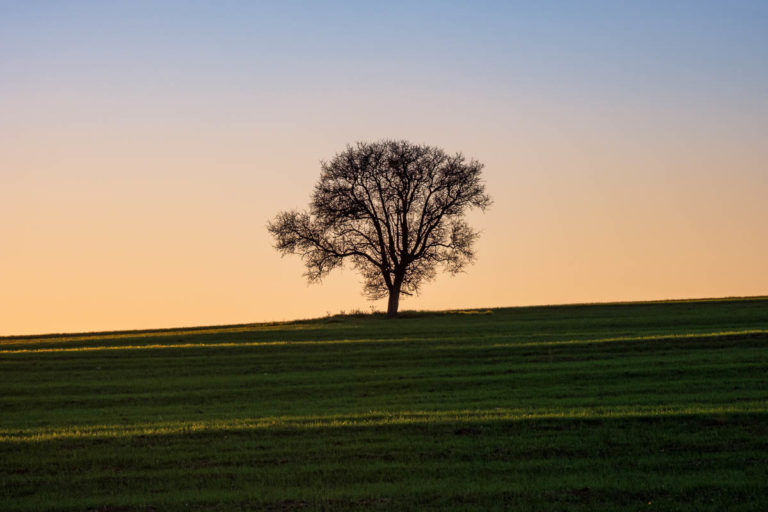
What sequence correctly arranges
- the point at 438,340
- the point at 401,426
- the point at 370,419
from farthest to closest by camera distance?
the point at 438,340, the point at 370,419, the point at 401,426

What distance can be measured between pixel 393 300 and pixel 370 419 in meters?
42.4

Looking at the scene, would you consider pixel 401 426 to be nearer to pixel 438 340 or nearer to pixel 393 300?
pixel 438 340

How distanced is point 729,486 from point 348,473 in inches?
241

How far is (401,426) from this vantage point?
19.0 m

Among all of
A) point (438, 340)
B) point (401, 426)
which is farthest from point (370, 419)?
point (438, 340)

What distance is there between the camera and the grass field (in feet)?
46.9

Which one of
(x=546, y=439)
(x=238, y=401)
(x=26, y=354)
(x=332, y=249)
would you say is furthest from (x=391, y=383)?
(x=332, y=249)

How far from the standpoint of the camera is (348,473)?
15.5 metres

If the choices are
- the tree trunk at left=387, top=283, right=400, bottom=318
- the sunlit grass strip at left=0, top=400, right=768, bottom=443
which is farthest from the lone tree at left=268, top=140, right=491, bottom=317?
the sunlit grass strip at left=0, top=400, right=768, bottom=443

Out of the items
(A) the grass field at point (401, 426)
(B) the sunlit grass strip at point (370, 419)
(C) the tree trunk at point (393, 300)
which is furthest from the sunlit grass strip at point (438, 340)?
(C) the tree trunk at point (393, 300)

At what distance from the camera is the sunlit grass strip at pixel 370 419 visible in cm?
1927

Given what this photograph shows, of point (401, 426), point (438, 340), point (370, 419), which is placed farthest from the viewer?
point (438, 340)

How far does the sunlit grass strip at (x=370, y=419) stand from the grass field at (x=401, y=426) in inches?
3.1

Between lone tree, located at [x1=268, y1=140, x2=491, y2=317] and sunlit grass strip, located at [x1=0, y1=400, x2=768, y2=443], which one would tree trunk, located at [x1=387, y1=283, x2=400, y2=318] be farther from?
sunlit grass strip, located at [x1=0, y1=400, x2=768, y2=443]
